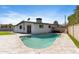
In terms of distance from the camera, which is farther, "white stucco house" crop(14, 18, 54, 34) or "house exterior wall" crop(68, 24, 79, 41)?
"house exterior wall" crop(68, 24, 79, 41)

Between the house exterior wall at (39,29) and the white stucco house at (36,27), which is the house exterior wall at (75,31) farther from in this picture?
the house exterior wall at (39,29)

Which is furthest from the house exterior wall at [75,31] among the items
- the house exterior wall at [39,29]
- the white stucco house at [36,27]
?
the house exterior wall at [39,29]

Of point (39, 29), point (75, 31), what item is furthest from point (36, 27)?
point (75, 31)

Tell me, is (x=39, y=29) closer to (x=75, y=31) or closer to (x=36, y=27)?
(x=36, y=27)

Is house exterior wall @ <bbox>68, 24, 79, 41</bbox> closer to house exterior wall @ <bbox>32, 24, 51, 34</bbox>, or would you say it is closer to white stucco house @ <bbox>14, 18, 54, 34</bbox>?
white stucco house @ <bbox>14, 18, 54, 34</bbox>

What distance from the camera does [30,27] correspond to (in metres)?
7.57

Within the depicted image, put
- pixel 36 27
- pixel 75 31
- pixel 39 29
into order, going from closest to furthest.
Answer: pixel 39 29 < pixel 36 27 < pixel 75 31

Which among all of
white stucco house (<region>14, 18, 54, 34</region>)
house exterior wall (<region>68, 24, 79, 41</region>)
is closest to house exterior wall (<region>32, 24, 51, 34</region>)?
white stucco house (<region>14, 18, 54, 34</region>)

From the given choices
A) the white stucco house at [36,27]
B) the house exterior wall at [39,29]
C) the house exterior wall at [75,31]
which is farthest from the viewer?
the house exterior wall at [75,31]
